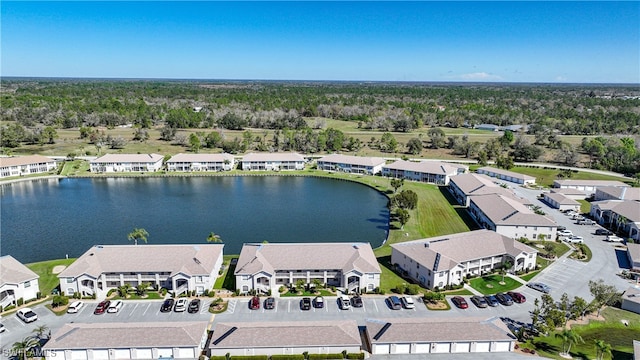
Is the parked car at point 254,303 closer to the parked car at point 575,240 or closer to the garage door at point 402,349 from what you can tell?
the garage door at point 402,349

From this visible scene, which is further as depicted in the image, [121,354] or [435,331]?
[435,331]


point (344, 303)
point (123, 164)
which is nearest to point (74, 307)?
point (344, 303)

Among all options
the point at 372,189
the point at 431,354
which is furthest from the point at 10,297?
the point at 372,189

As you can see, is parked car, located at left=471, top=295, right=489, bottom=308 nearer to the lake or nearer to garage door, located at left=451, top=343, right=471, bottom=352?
garage door, located at left=451, top=343, right=471, bottom=352

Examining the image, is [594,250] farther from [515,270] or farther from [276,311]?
[276,311]

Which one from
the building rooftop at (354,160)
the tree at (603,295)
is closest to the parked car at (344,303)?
the tree at (603,295)

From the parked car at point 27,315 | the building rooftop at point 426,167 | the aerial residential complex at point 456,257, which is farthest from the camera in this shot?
the building rooftop at point 426,167

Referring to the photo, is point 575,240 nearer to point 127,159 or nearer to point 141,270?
point 141,270
